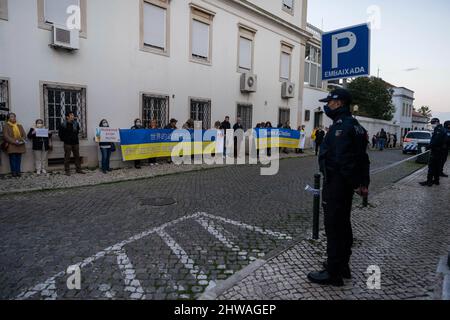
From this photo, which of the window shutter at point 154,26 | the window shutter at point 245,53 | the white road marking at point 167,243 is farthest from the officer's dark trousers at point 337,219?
the window shutter at point 245,53

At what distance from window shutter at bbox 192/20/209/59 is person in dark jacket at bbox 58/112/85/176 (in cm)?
674

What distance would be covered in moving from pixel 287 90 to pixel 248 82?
13.7ft

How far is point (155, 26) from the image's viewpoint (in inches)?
522

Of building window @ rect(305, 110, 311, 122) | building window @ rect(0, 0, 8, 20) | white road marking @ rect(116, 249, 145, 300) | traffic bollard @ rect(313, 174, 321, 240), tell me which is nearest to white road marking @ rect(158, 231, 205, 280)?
white road marking @ rect(116, 249, 145, 300)

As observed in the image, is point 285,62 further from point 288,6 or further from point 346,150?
point 346,150

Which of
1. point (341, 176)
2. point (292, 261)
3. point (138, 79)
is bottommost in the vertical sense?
point (292, 261)

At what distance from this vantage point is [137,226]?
5652 millimetres

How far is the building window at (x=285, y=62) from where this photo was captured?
68.6 feet

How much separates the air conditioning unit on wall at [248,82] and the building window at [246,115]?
3.01ft

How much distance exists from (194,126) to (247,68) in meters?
5.68

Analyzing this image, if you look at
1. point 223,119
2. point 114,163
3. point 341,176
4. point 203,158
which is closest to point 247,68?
point 223,119

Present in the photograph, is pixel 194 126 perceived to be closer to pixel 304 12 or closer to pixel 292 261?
pixel 292 261

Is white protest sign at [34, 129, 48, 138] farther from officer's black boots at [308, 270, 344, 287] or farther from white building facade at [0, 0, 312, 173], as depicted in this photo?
officer's black boots at [308, 270, 344, 287]

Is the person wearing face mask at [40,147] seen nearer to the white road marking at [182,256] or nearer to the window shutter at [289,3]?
the white road marking at [182,256]
